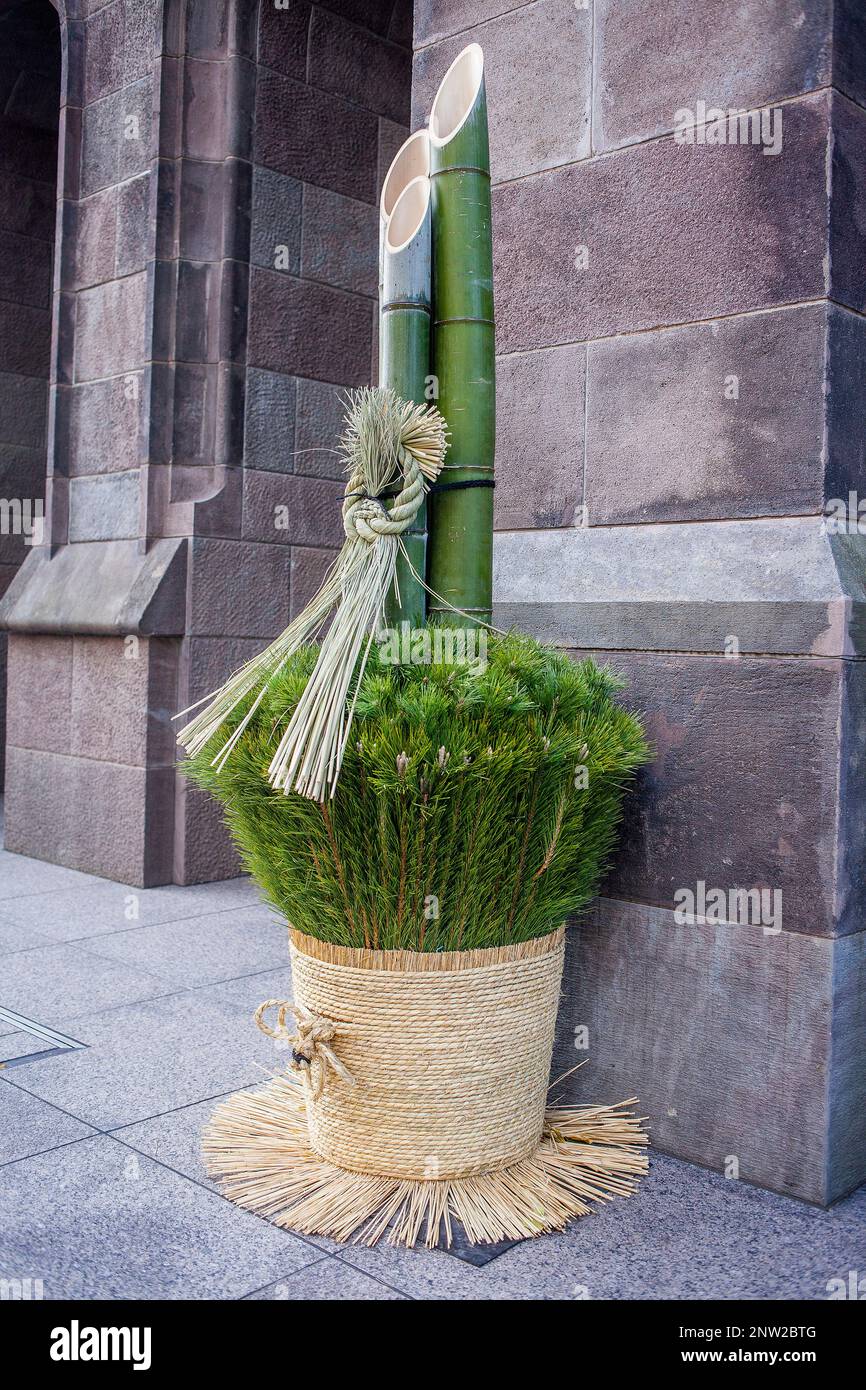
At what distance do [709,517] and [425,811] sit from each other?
3.69ft

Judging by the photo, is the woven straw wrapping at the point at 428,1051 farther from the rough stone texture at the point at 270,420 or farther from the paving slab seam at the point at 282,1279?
the rough stone texture at the point at 270,420

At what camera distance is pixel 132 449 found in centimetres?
611

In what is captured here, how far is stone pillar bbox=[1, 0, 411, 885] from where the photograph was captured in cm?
592

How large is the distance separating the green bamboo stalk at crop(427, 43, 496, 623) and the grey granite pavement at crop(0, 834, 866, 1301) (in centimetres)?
143

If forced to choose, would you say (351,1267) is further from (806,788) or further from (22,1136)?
(806,788)

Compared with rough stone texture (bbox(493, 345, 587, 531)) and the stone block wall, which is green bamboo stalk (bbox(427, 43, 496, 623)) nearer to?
rough stone texture (bbox(493, 345, 587, 531))

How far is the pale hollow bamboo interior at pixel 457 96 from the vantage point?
2.90 meters

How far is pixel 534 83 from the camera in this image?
3395mm

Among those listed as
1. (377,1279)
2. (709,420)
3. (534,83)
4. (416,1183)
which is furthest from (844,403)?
(377,1279)

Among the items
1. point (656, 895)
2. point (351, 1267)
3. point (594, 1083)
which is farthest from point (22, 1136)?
point (656, 895)

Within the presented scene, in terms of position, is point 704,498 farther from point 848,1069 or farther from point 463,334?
point 848,1069

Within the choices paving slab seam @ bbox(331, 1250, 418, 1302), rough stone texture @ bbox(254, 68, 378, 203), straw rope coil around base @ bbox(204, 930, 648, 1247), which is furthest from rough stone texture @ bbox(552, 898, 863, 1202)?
rough stone texture @ bbox(254, 68, 378, 203)

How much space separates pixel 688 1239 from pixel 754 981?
60 centimetres

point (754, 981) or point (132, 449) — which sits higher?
point (132, 449)
